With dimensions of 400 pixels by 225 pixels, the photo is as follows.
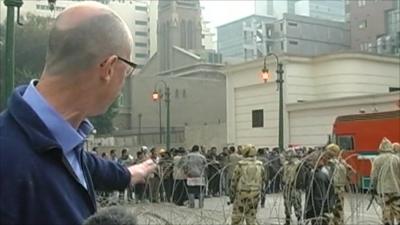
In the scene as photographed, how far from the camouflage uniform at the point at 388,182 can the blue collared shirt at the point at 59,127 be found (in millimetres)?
11110

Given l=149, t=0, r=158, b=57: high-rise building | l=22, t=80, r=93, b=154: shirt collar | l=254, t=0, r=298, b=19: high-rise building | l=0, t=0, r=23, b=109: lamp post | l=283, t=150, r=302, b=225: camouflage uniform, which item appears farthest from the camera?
l=254, t=0, r=298, b=19: high-rise building

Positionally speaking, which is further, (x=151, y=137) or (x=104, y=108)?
(x=151, y=137)

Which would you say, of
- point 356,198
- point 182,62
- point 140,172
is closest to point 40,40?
point 182,62

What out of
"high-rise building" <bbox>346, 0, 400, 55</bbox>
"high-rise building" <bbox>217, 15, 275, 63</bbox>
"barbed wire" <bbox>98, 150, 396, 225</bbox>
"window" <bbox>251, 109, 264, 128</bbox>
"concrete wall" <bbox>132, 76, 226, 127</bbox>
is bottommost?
"barbed wire" <bbox>98, 150, 396, 225</bbox>

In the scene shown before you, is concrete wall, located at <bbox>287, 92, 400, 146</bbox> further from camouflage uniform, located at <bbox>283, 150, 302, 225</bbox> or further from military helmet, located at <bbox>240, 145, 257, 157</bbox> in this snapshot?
military helmet, located at <bbox>240, 145, 257, 157</bbox>

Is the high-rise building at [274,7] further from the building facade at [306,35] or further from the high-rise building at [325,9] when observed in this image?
the building facade at [306,35]

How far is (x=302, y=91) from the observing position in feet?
118

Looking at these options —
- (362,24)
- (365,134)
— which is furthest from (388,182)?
(362,24)

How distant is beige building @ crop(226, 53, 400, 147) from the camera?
3316cm

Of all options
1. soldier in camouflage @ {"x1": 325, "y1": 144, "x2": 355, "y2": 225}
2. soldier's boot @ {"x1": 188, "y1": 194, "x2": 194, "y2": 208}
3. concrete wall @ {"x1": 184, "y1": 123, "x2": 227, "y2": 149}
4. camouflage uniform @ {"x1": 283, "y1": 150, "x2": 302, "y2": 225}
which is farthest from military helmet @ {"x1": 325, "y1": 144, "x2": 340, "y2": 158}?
concrete wall @ {"x1": 184, "y1": 123, "x2": 227, "y2": 149}

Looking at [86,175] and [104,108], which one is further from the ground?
[104,108]

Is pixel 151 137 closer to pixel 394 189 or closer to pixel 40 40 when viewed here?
pixel 40 40

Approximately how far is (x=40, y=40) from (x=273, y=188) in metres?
46.5

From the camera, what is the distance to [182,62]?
90562 mm
